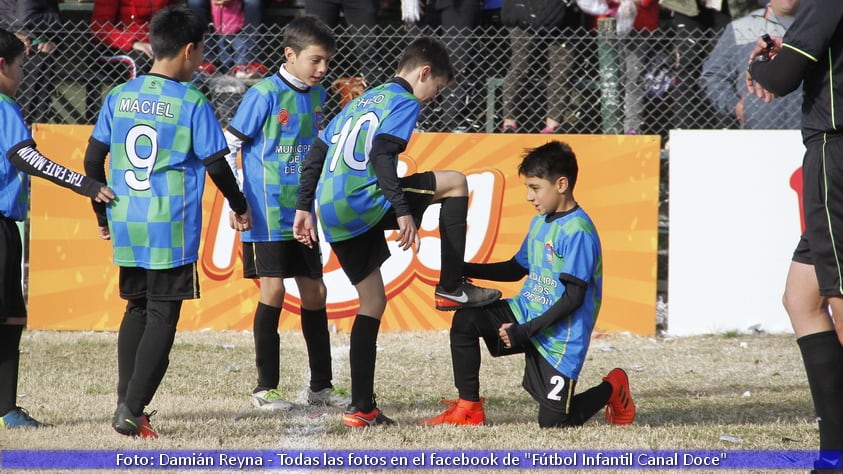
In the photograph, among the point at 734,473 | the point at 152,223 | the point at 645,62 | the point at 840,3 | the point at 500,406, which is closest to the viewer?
the point at 840,3

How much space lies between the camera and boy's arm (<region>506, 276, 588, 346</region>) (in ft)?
15.2

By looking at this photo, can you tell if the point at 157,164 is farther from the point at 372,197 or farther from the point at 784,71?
the point at 784,71

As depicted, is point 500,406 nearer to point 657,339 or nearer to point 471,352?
point 471,352

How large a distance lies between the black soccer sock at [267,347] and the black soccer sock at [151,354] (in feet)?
3.10

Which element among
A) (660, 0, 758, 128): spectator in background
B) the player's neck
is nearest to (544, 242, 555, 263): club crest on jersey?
the player's neck

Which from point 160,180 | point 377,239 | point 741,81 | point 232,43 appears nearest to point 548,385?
point 377,239

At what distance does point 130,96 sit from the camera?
433 cm

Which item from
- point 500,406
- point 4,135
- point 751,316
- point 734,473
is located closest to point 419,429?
point 500,406

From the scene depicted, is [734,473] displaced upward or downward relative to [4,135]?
downward

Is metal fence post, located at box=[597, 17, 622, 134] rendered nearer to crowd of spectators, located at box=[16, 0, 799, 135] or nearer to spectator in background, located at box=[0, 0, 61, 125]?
crowd of spectators, located at box=[16, 0, 799, 135]

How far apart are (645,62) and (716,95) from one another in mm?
636

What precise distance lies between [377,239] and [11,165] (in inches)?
65.5

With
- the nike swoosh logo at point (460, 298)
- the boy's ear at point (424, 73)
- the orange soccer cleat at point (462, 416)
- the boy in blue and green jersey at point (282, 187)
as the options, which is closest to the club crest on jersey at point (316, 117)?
the boy in blue and green jersey at point (282, 187)

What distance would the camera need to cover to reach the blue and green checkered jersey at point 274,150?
518 cm
